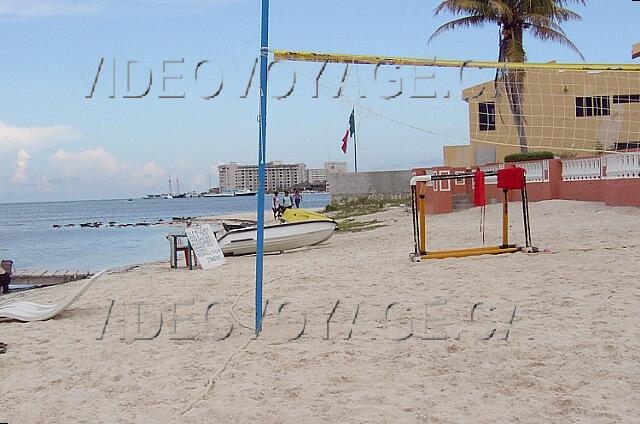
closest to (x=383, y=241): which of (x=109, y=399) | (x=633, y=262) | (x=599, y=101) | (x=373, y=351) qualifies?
(x=633, y=262)

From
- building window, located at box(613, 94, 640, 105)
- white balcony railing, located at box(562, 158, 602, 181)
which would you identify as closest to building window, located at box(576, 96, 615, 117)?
building window, located at box(613, 94, 640, 105)

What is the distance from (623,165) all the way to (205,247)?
795cm

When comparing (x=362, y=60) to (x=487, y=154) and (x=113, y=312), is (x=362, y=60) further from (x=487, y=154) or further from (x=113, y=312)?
(x=487, y=154)

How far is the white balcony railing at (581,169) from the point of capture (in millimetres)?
15125

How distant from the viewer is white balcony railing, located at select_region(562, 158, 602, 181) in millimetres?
15125

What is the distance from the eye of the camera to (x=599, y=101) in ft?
78.9

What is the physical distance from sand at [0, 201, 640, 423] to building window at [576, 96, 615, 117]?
16.4 meters

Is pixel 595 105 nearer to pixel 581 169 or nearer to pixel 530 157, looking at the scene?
pixel 530 157

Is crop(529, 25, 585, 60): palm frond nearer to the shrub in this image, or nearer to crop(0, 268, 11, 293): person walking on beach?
the shrub

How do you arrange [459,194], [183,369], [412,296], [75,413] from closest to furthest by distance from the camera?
[75,413] < [183,369] < [412,296] < [459,194]

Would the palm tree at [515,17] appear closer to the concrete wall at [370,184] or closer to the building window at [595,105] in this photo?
the building window at [595,105]

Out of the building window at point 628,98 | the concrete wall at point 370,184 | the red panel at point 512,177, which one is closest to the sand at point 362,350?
the red panel at point 512,177

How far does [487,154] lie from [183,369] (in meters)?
24.7

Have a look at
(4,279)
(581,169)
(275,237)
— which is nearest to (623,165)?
(581,169)
